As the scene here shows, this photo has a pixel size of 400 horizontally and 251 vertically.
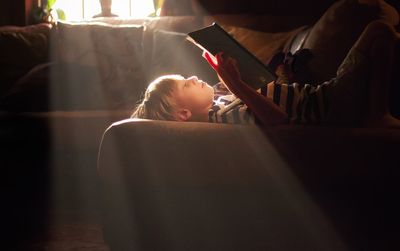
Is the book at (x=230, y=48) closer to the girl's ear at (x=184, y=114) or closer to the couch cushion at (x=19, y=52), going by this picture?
the girl's ear at (x=184, y=114)

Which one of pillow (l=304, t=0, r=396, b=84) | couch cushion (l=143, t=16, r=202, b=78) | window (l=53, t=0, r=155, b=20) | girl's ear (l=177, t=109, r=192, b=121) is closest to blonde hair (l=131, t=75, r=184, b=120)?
girl's ear (l=177, t=109, r=192, b=121)

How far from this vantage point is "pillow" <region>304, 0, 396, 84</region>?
65.0 inches

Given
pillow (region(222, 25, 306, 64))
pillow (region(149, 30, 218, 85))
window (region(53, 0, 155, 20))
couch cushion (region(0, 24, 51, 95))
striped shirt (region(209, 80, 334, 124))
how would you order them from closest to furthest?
striped shirt (region(209, 80, 334, 124)), pillow (region(222, 25, 306, 64)), pillow (region(149, 30, 218, 85)), couch cushion (region(0, 24, 51, 95)), window (region(53, 0, 155, 20))

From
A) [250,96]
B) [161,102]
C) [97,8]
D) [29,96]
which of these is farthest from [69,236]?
[97,8]

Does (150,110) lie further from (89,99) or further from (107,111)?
(89,99)

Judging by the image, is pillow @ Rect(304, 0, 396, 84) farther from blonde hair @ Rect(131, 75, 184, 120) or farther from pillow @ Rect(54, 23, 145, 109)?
pillow @ Rect(54, 23, 145, 109)

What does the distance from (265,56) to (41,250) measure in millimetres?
1343

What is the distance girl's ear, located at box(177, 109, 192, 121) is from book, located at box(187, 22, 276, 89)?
396 mm

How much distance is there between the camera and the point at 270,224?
1.35m

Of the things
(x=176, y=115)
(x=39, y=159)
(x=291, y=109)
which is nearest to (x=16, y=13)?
(x=39, y=159)

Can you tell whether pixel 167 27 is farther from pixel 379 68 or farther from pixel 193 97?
pixel 379 68

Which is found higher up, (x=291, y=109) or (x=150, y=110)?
(x=291, y=109)

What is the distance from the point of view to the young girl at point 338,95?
1.33 metres

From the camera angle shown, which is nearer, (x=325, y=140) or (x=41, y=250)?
(x=325, y=140)
